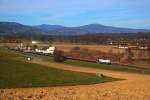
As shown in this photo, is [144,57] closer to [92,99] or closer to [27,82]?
[27,82]

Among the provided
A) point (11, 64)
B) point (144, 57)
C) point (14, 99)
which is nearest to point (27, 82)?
point (11, 64)

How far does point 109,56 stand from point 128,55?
6.76 metres

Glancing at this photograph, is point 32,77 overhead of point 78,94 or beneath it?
beneath

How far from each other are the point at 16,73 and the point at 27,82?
11.9ft

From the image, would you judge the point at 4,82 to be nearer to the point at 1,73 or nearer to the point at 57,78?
the point at 1,73

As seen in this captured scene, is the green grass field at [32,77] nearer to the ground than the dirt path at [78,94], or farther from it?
nearer to the ground

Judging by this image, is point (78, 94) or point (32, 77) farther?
point (32, 77)

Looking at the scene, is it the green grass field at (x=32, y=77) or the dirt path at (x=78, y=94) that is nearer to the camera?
the dirt path at (x=78, y=94)

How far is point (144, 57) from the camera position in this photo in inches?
4045

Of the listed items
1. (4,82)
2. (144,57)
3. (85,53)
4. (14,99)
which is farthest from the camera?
(85,53)

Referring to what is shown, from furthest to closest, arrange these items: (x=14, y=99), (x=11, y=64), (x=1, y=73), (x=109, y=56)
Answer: (x=109, y=56) < (x=11, y=64) < (x=1, y=73) < (x=14, y=99)

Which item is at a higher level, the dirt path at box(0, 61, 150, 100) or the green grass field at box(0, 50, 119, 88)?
the dirt path at box(0, 61, 150, 100)

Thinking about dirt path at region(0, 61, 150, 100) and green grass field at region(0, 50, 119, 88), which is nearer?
dirt path at region(0, 61, 150, 100)

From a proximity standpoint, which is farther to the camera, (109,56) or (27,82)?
(109,56)
